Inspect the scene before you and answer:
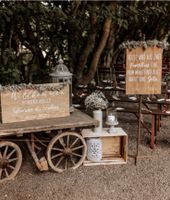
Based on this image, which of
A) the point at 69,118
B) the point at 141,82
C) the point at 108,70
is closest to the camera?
the point at 69,118

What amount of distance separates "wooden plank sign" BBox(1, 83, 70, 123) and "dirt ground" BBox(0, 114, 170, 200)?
2.45ft

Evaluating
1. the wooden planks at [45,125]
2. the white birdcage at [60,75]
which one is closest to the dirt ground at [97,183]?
the wooden planks at [45,125]

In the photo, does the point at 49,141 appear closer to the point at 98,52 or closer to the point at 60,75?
the point at 60,75

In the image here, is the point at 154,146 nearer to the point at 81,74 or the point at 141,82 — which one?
the point at 141,82

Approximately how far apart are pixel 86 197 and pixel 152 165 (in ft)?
3.90

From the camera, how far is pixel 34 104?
364 cm

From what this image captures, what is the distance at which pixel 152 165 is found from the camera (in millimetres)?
4148

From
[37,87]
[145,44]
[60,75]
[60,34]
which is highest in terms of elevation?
[60,34]

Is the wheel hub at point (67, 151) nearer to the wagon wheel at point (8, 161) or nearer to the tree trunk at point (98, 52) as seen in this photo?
the wagon wheel at point (8, 161)

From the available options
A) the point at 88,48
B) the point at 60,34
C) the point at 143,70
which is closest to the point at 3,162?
the point at 143,70

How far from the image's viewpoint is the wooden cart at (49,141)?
351 centimetres

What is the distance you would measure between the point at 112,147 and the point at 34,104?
129 centimetres

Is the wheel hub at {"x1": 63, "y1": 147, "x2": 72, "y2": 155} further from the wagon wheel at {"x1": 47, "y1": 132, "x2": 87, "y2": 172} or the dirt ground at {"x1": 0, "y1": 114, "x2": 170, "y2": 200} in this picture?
the dirt ground at {"x1": 0, "y1": 114, "x2": 170, "y2": 200}

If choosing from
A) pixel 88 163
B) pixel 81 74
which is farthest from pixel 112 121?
pixel 81 74
